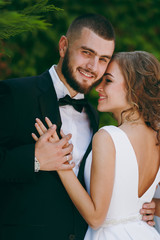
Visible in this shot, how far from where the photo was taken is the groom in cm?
229

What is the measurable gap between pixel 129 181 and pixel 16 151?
0.89m

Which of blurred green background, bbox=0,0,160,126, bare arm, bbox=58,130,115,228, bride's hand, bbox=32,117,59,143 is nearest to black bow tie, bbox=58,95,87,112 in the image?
bride's hand, bbox=32,117,59,143

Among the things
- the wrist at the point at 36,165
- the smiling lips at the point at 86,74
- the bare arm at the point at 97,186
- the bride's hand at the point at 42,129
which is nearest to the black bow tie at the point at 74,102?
the smiling lips at the point at 86,74

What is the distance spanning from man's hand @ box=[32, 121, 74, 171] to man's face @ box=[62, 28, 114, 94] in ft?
2.28

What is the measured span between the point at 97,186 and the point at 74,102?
80cm

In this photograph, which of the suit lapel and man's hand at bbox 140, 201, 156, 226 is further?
man's hand at bbox 140, 201, 156, 226

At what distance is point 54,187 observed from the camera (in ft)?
8.14

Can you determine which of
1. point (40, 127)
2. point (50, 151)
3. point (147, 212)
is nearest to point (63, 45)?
point (40, 127)

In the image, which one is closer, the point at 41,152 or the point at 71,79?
the point at 41,152

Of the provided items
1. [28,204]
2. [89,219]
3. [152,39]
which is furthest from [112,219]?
[152,39]

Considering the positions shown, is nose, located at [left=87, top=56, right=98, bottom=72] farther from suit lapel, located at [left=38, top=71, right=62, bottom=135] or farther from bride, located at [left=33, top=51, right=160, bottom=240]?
suit lapel, located at [left=38, top=71, right=62, bottom=135]

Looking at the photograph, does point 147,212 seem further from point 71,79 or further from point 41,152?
point 71,79

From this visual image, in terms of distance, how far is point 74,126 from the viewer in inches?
113

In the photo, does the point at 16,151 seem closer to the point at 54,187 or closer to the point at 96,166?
the point at 54,187
